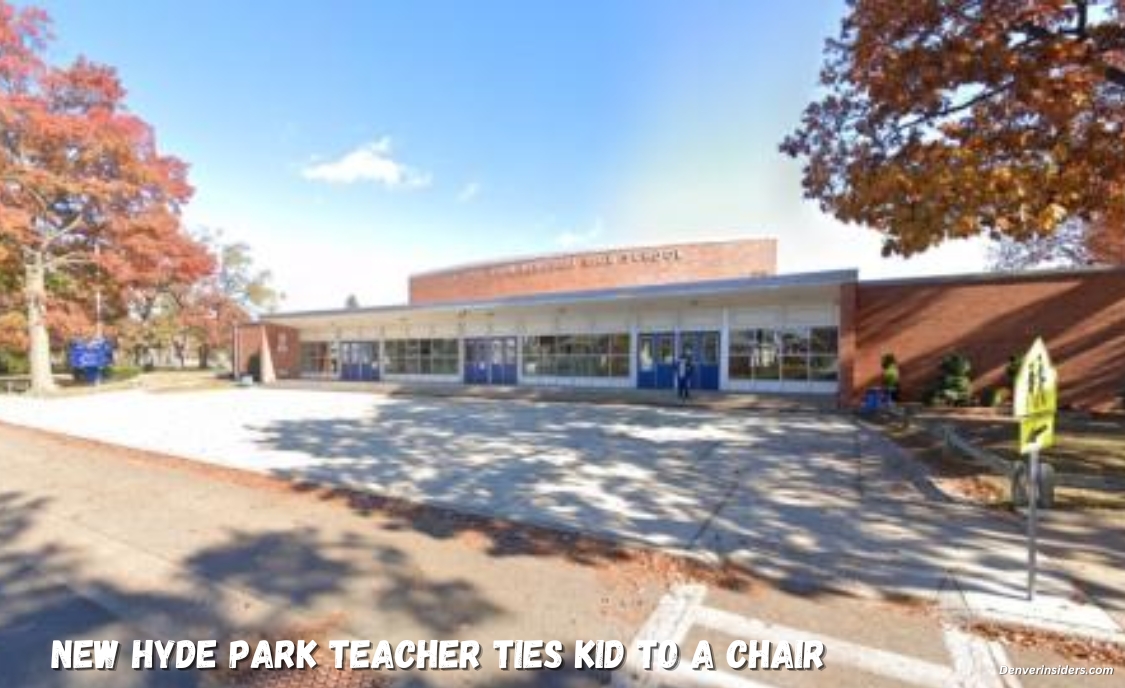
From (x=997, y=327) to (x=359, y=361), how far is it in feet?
94.3

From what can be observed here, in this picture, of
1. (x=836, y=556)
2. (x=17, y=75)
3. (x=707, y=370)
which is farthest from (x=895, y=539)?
(x=17, y=75)

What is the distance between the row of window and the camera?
20172 mm

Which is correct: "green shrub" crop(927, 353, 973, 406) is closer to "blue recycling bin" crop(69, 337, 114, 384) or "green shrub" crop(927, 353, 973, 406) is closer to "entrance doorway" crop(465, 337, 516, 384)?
"entrance doorway" crop(465, 337, 516, 384)

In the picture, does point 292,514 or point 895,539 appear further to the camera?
point 292,514

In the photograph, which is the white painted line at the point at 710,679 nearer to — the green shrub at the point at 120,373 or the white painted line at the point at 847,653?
the white painted line at the point at 847,653

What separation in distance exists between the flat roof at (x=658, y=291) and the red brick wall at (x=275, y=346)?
7418 millimetres

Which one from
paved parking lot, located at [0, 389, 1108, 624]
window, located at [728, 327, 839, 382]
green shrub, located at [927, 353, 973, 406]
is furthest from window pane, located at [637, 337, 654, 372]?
green shrub, located at [927, 353, 973, 406]

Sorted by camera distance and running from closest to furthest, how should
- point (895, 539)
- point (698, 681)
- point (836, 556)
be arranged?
point (698, 681)
point (836, 556)
point (895, 539)

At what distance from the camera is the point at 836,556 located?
5453 millimetres

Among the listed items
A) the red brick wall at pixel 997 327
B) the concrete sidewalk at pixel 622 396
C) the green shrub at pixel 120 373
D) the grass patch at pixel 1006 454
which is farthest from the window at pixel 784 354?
the green shrub at pixel 120 373

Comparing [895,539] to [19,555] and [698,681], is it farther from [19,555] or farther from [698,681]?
[19,555]

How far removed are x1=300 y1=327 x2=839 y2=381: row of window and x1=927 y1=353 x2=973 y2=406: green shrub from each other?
357cm

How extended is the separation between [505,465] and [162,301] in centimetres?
5441

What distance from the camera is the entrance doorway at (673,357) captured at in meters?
22.1
